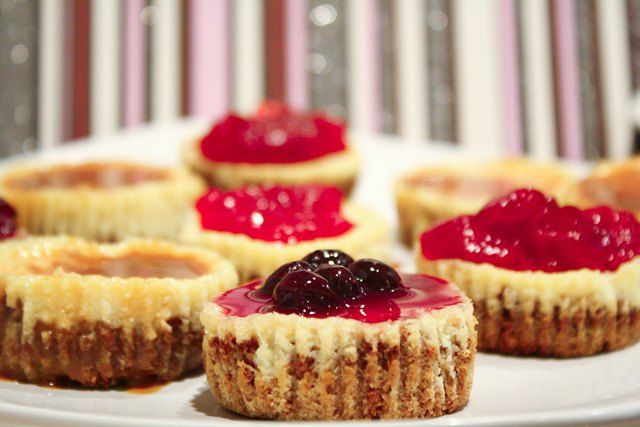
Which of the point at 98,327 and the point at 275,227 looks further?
the point at 275,227

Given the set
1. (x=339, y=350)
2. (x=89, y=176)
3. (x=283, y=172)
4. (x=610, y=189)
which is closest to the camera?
(x=339, y=350)

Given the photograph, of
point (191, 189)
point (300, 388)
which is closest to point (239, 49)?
→ point (191, 189)

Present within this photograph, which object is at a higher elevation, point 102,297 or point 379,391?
Answer: point 102,297

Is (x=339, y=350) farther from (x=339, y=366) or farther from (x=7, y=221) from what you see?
(x=7, y=221)

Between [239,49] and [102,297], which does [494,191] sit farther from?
[239,49]

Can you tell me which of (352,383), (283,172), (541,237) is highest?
(283,172)

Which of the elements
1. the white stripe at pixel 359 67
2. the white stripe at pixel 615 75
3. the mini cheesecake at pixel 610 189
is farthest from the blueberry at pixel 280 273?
the white stripe at pixel 615 75

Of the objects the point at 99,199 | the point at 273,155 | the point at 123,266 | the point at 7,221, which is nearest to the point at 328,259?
the point at 123,266

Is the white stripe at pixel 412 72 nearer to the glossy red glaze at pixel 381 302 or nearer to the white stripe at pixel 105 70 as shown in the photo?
the white stripe at pixel 105 70
